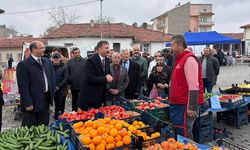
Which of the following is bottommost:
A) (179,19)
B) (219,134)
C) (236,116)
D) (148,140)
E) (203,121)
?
(219,134)

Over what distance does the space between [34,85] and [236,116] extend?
4.59 meters

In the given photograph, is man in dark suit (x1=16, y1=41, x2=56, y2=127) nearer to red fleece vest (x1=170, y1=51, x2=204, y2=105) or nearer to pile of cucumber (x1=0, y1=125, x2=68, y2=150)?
pile of cucumber (x1=0, y1=125, x2=68, y2=150)

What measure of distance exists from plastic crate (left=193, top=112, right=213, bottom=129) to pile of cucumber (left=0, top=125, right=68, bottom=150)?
2.92 m

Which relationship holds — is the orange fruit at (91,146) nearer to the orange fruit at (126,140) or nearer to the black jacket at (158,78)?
the orange fruit at (126,140)

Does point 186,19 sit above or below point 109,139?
above

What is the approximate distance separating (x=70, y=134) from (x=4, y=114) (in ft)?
19.3

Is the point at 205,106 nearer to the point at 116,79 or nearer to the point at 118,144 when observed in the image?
the point at 116,79

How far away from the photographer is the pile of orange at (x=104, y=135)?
2912 mm

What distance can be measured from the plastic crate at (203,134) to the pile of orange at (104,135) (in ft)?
7.89

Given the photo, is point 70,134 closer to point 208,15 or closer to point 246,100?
point 246,100

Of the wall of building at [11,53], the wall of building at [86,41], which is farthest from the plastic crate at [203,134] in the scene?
the wall of building at [11,53]

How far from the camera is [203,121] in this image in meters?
5.29

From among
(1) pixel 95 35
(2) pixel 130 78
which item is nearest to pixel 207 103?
(2) pixel 130 78

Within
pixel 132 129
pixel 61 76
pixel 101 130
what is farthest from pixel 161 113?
pixel 61 76
